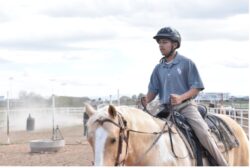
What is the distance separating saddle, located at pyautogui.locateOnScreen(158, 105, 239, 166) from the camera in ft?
13.7

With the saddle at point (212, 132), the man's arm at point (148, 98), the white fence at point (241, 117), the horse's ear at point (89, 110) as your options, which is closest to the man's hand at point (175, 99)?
the saddle at point (212, 132)

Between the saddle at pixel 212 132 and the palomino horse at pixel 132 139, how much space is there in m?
0.13

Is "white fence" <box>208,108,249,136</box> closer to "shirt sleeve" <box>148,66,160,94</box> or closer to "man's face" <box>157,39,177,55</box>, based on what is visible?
"shirt sleeve" <box>148,66,160,94</box>

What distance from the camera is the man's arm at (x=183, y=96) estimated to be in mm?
4152

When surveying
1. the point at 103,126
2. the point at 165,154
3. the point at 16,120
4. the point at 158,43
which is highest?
the point at 158,43

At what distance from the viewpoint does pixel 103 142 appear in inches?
125

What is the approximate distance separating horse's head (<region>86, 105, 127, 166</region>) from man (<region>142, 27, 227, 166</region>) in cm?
98

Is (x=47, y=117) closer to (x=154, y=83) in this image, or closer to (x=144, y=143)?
(x=154, y=83)

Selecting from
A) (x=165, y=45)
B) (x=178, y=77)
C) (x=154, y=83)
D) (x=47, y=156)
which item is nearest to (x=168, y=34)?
(x=165, y=45)

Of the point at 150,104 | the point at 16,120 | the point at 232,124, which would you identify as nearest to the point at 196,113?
the point at 150,104

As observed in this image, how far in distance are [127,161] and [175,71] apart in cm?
119

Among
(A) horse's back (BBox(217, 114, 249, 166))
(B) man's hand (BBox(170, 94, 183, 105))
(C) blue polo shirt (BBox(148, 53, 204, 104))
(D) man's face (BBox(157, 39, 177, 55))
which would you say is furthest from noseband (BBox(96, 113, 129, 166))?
(A) horse's back (BBox(217, 114, 249, 166))

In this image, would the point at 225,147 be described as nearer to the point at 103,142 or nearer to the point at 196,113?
the point at 196,113

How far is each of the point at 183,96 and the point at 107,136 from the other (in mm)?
1223
